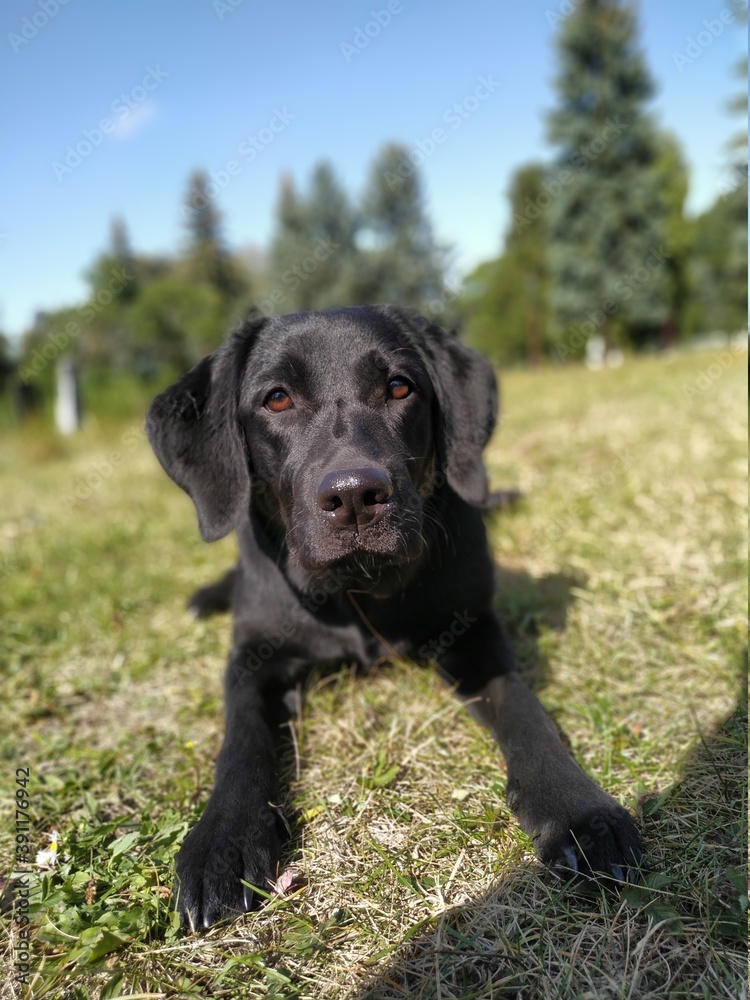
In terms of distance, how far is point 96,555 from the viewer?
198 inches

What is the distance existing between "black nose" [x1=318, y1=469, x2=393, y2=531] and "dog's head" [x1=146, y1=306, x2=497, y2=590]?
4.2 inches

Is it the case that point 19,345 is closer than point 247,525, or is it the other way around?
point 247,525

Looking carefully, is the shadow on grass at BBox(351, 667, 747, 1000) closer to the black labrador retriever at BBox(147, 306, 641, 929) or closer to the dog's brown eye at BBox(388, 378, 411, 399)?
the black labrador retriever at BBox(147, 306, 641, 929)

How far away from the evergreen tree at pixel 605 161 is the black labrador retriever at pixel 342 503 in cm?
2157

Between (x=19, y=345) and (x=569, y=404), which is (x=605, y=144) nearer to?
Result: (x=569, y=404)

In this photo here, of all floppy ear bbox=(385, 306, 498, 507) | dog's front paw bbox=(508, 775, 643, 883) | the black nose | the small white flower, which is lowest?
the small white flower

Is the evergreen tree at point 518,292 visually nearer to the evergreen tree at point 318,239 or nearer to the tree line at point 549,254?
the tree line at point 549,254

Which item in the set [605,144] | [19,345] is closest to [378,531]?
[605,144]

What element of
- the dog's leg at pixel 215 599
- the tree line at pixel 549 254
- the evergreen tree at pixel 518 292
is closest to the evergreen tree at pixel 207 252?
the tree line at pixel 549 254

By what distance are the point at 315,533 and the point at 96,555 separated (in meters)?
3.59

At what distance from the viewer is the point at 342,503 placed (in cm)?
193

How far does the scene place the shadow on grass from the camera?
52.2 inches

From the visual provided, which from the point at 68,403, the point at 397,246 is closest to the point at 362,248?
the point at 397,246

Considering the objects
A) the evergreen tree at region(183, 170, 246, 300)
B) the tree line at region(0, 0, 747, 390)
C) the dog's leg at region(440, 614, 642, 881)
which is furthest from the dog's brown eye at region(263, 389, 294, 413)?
the evergreen tree at region(183, 170, 246, 300)
